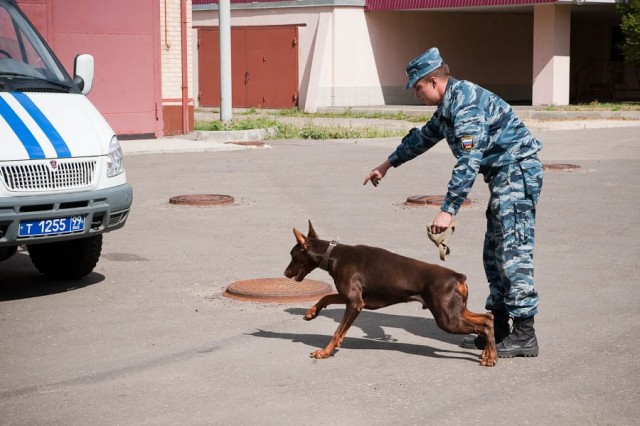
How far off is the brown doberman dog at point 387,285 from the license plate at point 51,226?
76.6 inches

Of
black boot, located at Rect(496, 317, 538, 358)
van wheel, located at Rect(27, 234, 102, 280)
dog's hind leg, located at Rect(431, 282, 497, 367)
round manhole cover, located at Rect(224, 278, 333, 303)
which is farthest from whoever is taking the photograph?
van wheel, located at Rect(27, 234, 102, 280)

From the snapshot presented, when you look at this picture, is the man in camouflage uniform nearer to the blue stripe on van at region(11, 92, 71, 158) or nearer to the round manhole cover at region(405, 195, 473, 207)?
the blue stripe on van at region(11, 92, 71, 158)

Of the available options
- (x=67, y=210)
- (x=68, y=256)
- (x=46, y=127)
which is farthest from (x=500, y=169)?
(x=68, y=256)

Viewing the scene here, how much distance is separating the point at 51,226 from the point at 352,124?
19599 millimetres

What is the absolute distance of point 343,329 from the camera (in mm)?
6305

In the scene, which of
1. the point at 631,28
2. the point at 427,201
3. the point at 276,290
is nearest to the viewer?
the point at 276,290

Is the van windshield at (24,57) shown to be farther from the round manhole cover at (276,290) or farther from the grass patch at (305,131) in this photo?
the grass patch at (305,131)

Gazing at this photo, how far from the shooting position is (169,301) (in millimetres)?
7945

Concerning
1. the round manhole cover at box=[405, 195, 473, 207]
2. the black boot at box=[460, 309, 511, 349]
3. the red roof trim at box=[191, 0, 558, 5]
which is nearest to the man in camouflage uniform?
the black boot at box=[460, 309, 511, 349]

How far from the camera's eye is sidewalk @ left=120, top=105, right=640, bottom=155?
1950cm

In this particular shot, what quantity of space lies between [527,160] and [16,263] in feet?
16.0

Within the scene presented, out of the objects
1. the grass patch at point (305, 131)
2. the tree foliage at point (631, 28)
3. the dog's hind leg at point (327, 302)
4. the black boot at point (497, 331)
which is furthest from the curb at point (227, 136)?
the black boot at point (497, 331)

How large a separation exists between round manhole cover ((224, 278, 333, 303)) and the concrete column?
24.7 meters

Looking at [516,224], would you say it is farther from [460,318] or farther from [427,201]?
[427,201]
